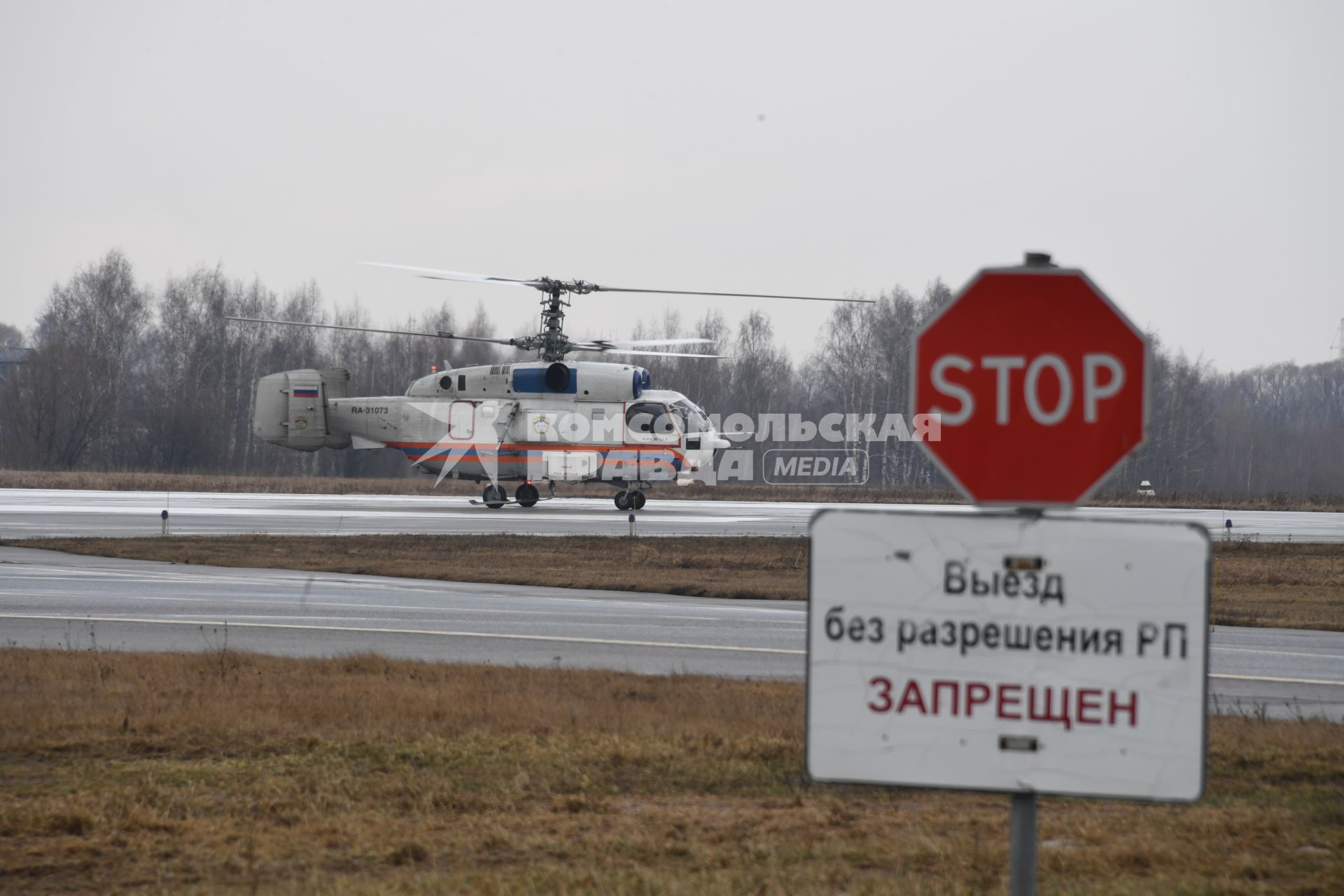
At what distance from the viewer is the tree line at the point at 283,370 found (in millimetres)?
74250

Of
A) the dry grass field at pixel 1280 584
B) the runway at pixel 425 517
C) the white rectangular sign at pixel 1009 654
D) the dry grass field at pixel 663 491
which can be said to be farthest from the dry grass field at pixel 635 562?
the dry grass field at pixel 663 491

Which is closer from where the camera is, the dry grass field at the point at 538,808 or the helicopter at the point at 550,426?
the dry grass field at the point at 538,808

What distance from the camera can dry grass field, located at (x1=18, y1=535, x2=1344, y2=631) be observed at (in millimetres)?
17656

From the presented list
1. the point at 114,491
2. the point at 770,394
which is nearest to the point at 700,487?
the point at 114,491

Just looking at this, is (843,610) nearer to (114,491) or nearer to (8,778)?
(8,778)

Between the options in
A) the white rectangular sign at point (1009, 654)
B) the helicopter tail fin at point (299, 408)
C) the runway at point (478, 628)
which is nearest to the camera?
the white rectangular sign at point (1009, 654)

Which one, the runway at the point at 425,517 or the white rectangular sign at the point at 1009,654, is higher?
the white rectangular sign at the point at 1009,654

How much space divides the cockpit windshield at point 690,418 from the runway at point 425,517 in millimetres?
2141

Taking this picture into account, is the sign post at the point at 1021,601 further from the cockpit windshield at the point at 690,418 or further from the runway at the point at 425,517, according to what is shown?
the cockpit windshield at the point at 690,418

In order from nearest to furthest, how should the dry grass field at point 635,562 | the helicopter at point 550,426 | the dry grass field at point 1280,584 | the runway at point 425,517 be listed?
the dry grass field at point 1280,584
the dry grass field at point 635,562
the runway at point 425,517
the helicopter at point 550,426

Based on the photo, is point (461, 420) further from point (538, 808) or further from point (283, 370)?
point (283, 370)

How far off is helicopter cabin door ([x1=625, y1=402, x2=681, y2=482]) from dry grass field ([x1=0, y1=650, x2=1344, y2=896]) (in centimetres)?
2387

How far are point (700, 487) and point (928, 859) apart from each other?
51813mm

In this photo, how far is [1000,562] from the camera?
3.12 m
